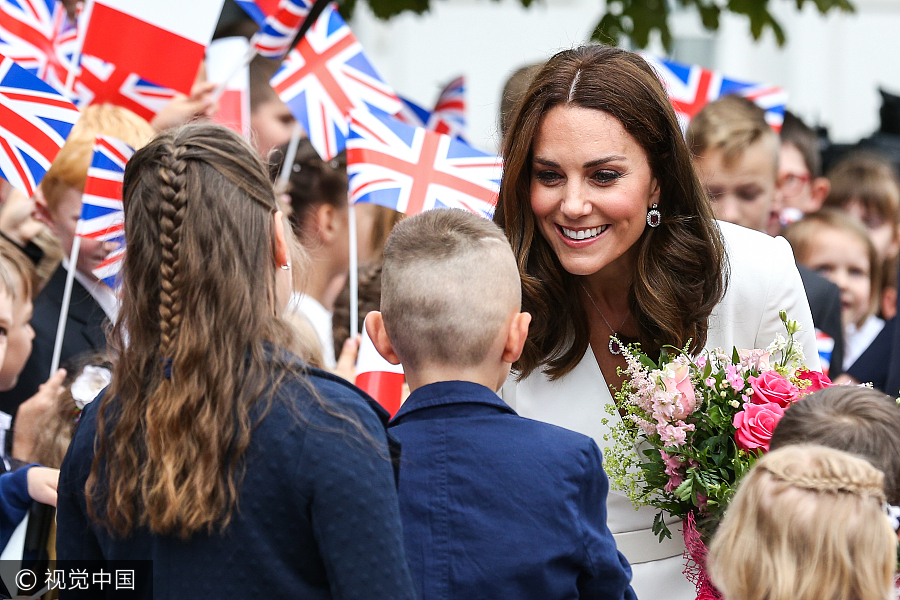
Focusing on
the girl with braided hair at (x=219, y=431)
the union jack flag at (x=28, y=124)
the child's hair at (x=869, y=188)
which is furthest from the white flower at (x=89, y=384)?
the child's hair at (x=869, y=188)

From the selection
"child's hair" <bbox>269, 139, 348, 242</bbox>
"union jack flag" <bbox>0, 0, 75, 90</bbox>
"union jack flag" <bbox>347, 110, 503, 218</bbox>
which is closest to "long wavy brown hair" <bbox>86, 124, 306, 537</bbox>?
"union jack flag" <bbox>347, 110, 503, 218</bbox>

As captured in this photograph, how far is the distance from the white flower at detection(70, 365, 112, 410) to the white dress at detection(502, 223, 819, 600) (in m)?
1.22

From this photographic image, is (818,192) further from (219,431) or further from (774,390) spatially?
(219,431)

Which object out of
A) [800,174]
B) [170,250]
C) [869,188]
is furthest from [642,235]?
[869,188]

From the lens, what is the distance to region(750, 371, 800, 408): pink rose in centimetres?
236

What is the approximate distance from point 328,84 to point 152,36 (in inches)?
33.5

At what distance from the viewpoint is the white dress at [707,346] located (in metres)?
2.88

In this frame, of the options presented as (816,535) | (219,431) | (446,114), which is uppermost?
(446,114)

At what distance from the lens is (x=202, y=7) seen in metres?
4.71

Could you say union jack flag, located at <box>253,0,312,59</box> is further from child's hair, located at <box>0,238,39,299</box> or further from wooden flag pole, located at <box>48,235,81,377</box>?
child's hair, located at <box>0,238,39,299</box>

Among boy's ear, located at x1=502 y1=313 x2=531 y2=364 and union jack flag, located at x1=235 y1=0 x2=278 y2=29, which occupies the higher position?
union jack flag, located at x1=235 y1=0 x2=278 y2=29

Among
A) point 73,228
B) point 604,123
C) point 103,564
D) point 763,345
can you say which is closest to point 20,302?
point 73,228

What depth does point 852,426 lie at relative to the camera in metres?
2.14

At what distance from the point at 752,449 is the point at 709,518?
0.65ft
